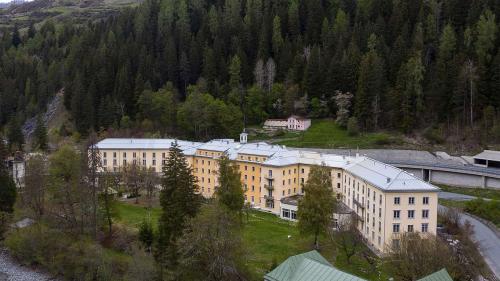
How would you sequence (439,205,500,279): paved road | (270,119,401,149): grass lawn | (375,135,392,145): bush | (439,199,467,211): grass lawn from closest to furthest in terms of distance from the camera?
(439,205,500,279): paved road → (439,199,467,211): grass lawn → (375,135,392,145): bush → (270,119,401,149): grass lawn

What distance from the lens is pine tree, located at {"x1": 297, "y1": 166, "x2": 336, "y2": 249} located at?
145ft

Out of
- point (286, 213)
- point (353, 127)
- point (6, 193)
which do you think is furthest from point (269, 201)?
point (6, 193)

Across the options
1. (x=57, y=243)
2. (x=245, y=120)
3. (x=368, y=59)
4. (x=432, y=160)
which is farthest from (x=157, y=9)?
(x=57, y=243)

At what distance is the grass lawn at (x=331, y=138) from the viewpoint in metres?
77.2

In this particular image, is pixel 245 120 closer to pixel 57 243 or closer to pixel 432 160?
pixel 432 160

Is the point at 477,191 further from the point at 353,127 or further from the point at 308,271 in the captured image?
the point at 308,271

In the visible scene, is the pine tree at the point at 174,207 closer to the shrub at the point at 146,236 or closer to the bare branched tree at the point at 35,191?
the shrub at the point at 146,236

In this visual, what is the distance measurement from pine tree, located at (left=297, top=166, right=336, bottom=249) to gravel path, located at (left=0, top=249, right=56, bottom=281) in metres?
20.5

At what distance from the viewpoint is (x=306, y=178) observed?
6181cm

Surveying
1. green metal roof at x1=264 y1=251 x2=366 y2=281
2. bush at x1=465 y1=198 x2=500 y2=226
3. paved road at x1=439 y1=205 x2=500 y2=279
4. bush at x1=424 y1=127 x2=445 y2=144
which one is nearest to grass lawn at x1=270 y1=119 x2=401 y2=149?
bush at x1=424 y1=127 x2=445 y2=144

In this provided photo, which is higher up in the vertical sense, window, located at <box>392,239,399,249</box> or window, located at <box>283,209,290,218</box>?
window, located at <box>392,239,399,249</box>

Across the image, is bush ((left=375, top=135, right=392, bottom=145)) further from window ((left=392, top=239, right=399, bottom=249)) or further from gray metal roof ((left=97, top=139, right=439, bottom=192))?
window ((left=392, top=239, right=399, bottom=249))

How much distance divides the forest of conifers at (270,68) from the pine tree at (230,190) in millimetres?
32764

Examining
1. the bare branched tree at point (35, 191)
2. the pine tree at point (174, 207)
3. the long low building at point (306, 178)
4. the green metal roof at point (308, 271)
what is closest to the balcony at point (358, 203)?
the long low building at point (306, 178)
